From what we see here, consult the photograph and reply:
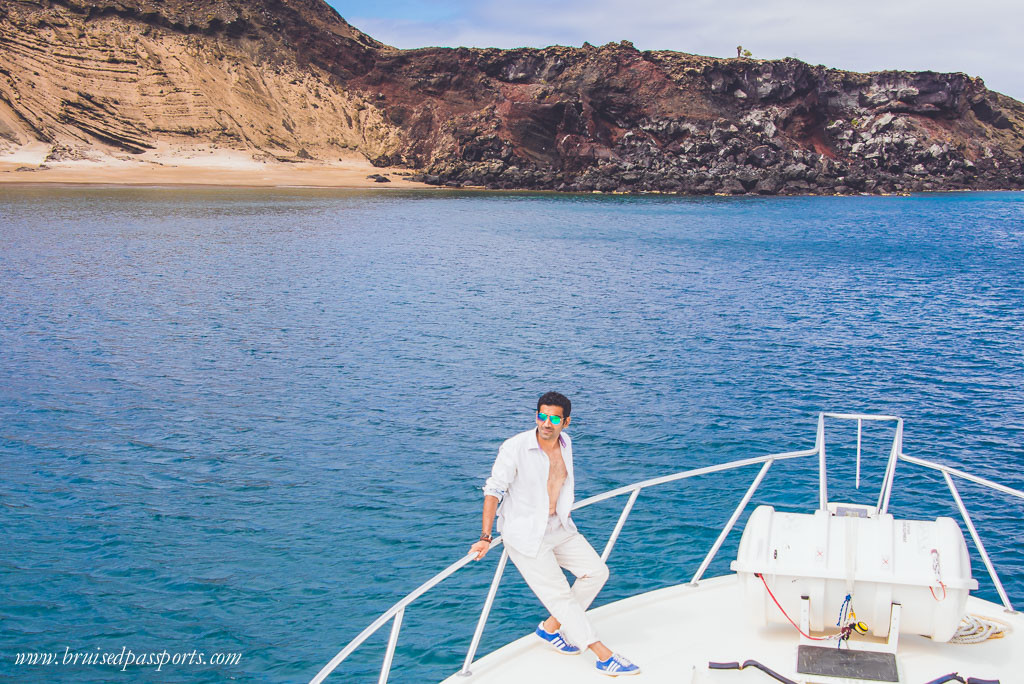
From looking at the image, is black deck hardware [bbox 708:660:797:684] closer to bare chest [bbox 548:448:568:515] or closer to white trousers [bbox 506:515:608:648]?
white trousers [bbox 506:515:608:648]

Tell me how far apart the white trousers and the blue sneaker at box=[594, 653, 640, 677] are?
0.18m

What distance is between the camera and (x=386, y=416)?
1838 centimetres

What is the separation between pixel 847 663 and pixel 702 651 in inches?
40.5

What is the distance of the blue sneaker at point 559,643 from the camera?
6.34 meters

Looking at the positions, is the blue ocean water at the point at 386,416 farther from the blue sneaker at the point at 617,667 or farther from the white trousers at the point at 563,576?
the blue sneaker at the point at 617,667

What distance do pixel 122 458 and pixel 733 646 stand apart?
13046 millimetres

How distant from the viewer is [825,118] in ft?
447

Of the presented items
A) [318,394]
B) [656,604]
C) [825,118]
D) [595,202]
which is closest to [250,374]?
[318,394]

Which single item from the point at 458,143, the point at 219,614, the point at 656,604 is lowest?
the point at 219,614

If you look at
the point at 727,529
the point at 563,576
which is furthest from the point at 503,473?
the point at 727,529

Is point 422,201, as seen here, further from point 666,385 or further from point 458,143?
point 666,385

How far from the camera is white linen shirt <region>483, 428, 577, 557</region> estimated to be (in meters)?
6.14

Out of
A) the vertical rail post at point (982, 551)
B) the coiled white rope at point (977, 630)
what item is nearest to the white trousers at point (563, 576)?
the coiled white rope at point (977, 630)

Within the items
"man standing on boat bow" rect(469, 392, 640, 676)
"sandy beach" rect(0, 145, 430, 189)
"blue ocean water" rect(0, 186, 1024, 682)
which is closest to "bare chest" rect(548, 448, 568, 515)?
"man standing on boat bow" rect(469, 392, 640, 676)
